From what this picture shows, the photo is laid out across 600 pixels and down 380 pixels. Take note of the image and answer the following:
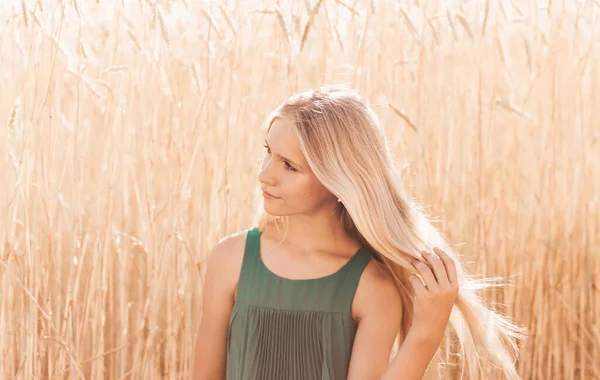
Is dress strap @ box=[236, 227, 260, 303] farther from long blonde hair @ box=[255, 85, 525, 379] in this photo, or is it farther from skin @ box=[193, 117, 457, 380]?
long blonde hair @ box=[255, 85, 525, 379]

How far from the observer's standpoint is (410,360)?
→ 1179 millimetres

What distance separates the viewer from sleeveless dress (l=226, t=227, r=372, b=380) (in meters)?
1.26

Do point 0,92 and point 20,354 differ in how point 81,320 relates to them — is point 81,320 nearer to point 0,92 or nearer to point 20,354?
point 20,354

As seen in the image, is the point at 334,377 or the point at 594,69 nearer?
the point at 334,377

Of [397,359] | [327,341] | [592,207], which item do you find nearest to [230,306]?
[327,341]

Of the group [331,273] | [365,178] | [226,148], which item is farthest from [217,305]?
[226,148]

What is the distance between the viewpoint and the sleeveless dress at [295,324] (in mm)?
1256

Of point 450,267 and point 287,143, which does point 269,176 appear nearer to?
point 287,143

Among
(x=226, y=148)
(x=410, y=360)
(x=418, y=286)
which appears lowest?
(x=410, y=360)

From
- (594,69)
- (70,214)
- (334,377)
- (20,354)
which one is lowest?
(20,354)

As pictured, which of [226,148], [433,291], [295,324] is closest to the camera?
[433,291]

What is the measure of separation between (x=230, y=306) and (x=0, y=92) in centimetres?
86

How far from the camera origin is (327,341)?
4.10ft

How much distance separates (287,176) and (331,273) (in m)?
0.16
